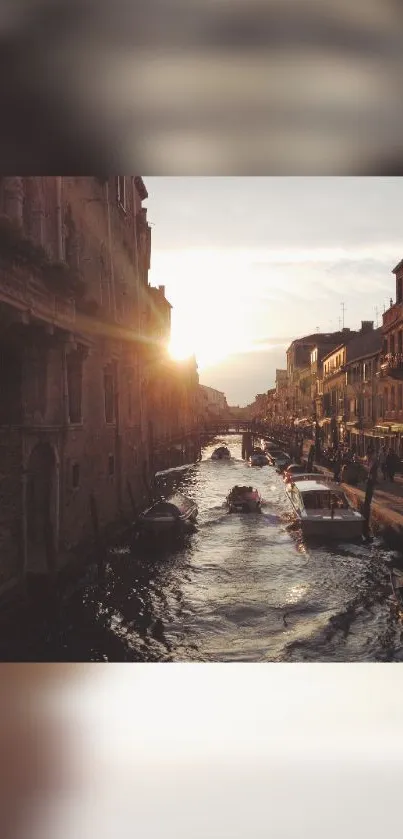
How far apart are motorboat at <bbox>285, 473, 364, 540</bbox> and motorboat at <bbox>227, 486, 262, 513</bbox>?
0.33 metres

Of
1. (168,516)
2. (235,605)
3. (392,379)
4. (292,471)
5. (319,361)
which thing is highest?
(319,361)

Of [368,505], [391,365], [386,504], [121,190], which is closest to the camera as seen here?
[121,190]

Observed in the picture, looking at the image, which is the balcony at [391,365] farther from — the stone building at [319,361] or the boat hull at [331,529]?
the boat hull at [331,529]

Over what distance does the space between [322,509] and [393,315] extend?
172 centimetres

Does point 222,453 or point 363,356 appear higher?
point 363,356

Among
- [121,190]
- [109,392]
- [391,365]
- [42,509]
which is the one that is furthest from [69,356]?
[391,365]

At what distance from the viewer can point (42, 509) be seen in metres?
4.53

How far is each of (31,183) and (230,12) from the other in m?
2.09

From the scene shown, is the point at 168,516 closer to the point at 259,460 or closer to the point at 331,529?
the point at 331,529

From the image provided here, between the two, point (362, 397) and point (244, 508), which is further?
point (362, 397)

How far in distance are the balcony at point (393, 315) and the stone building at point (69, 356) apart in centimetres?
174

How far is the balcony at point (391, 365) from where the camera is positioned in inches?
282

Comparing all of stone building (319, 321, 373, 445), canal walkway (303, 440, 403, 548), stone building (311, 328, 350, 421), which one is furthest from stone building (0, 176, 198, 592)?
canal walkway (303, 440, 403, 548)

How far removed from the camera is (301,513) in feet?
18.3
